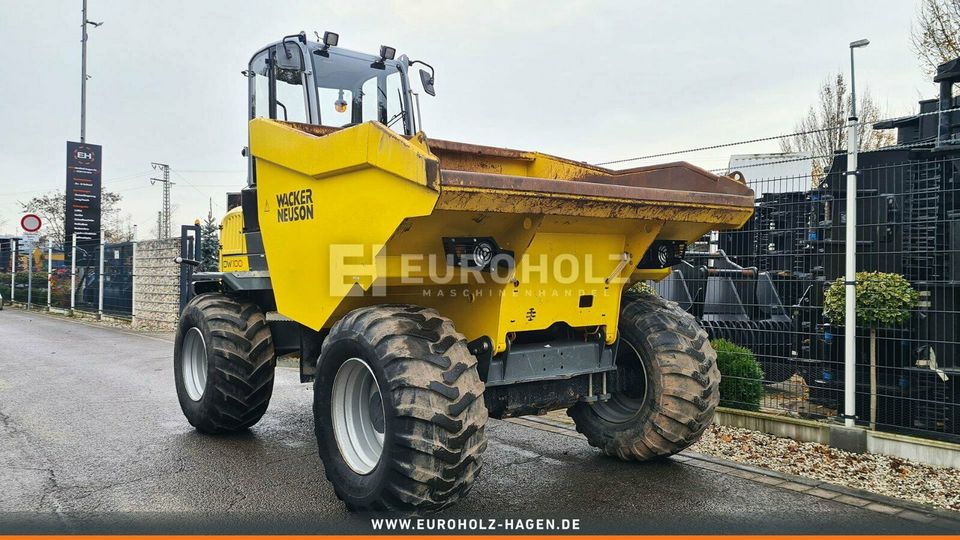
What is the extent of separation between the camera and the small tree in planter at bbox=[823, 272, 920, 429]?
19.5 feet

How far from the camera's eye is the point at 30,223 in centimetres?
2102

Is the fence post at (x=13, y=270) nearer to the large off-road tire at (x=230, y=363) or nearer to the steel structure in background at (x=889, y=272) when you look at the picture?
the large off-road tire at (x=230, y=363)

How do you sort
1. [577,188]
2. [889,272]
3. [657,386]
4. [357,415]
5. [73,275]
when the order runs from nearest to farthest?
[577,188] → [357,415] → [657,386] → [889,272] → [73,275]

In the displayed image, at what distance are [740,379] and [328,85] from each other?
14.6 ft

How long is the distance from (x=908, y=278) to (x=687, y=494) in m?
3.41

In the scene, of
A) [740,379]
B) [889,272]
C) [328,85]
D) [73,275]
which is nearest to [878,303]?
[889,272]

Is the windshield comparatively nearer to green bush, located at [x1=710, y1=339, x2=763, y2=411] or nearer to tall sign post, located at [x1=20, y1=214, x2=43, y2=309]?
green bush, located at [x1=710, y1=339, x2=763, y2=411]

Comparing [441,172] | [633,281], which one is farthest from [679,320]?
[441,172]

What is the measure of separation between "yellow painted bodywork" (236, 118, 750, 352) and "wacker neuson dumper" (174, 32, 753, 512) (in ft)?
0.04

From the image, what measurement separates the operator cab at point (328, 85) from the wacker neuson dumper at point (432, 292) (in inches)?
0.7

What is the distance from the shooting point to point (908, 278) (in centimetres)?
652

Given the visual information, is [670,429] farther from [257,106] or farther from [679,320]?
[257,106]

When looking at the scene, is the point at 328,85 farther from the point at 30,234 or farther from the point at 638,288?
the point at 30,234

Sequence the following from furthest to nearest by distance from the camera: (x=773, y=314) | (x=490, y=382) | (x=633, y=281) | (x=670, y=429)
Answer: (x=773, y=314)
(x=633, y=281)
(x=670, y=429)
(x=490, y=382)
